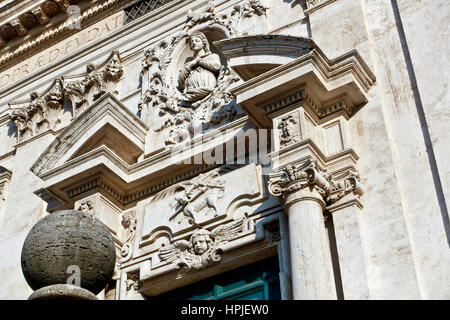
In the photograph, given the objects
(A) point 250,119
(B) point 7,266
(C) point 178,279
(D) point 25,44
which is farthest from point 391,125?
(D) point 25,44

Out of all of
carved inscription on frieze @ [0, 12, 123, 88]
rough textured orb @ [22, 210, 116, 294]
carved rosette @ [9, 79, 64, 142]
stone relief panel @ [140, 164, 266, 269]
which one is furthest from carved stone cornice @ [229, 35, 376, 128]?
carved inscription on frieze @ [0, 12, 123, 88]

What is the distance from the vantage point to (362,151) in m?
8.40

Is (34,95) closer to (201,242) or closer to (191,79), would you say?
(191,79)

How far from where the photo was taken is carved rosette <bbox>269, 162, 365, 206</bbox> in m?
7.94

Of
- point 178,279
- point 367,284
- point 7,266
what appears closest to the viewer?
point 367,284

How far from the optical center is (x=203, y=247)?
8.96 metres

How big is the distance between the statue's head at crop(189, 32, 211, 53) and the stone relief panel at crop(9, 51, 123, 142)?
1469mm

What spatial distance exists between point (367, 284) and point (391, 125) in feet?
6.39

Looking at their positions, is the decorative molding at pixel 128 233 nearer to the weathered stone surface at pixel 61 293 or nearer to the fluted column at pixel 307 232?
the fluted column at pixel 307 232

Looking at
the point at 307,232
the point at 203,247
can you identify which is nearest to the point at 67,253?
the point at 307,232

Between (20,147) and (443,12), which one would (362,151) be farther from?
(20,147)

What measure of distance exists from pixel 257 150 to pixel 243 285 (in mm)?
1597

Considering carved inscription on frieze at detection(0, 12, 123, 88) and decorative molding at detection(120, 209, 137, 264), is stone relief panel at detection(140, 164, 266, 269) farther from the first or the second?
carved inscription on frieze at detection(0, 12, 123, 88)

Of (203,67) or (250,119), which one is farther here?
(203,67)
